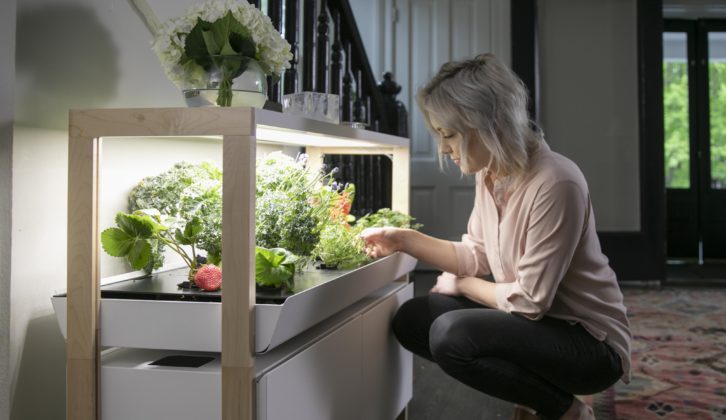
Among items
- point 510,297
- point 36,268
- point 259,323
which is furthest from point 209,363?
point 510,297

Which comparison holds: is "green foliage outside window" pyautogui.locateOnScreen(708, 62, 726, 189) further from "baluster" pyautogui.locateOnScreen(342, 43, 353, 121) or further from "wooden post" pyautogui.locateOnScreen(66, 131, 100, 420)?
"wooden post" pyautogui.locateOnScreen(66, 131, 100, 420)

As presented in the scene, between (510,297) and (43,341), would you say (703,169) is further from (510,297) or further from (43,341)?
(43,341)

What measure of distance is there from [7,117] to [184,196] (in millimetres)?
340

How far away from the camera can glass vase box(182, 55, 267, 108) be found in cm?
140

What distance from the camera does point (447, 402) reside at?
262cm

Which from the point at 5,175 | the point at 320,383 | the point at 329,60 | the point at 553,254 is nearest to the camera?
the point at 5,175

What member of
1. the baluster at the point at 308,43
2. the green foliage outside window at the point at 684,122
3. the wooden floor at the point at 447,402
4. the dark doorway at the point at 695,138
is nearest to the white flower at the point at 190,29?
the baluster at the point at 308,43

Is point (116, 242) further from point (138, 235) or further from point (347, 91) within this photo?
point (347, 91)

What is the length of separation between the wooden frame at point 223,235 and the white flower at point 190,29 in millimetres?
195

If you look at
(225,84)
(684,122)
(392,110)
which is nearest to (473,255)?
(225,84)

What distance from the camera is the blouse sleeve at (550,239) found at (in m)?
1.77

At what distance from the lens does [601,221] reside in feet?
19.0

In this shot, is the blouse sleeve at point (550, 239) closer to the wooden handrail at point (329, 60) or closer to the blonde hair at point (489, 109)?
the blonde hair at point (489, 109)

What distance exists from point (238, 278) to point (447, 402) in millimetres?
1563
